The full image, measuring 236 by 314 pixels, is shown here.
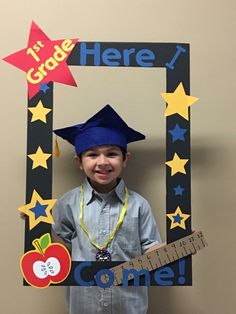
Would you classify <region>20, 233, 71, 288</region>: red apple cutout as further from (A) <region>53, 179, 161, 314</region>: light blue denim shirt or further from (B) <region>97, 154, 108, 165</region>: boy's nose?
(B) <region>97, 154, 108, 165</region>: boy's nose

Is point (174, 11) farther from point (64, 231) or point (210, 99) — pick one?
point (64, 231)

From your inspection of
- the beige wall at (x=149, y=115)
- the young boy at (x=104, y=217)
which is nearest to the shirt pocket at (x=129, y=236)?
the young boy at (x=104, y=217)

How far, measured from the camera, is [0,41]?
0.99 meters

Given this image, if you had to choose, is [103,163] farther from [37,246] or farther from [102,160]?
[37,246]

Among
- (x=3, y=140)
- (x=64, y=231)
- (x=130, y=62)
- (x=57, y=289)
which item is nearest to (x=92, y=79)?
(x=130, y=62)

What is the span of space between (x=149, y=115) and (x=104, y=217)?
27 cm

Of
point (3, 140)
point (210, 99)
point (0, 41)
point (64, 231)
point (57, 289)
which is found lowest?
point (57, 289)

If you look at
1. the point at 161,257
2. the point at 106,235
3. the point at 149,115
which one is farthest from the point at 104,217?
the point at 149,115

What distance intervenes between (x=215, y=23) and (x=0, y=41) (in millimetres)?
520

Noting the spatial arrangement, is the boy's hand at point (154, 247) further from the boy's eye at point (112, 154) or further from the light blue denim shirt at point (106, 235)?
the boy's eye at point (112, 154)

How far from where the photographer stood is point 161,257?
0.83m

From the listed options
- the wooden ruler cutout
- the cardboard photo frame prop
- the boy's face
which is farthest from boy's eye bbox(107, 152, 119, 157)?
the wooden ruler cutout

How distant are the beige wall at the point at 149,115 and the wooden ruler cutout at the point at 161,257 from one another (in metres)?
0.13

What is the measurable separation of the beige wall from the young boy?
86mm
